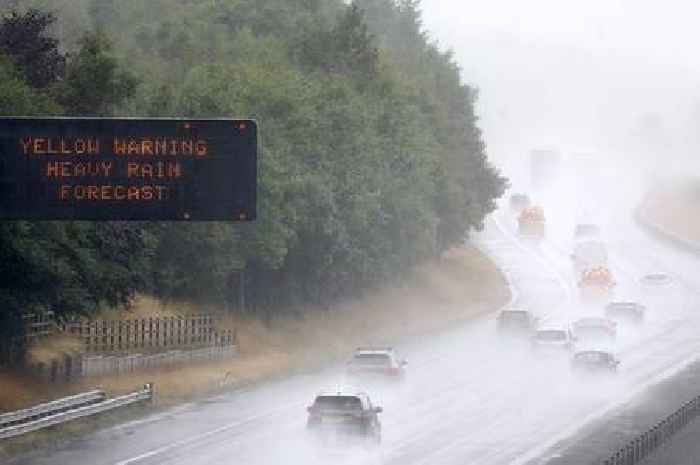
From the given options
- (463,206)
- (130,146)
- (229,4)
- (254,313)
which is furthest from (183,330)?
(229,4)

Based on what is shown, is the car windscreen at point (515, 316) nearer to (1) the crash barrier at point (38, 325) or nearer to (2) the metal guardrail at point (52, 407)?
(1) the crash barrier at point (38, 325)

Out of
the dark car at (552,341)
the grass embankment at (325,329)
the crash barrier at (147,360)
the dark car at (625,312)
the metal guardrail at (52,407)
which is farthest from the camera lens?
the dark car at (625,312)

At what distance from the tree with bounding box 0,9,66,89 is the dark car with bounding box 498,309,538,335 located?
3127 centimetres

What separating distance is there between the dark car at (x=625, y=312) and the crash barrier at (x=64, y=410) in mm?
48421

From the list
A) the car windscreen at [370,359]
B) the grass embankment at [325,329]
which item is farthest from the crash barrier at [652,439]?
the grass embankment at [325,329]

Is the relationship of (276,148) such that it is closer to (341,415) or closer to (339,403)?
(339,403)

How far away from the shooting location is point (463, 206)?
111312mm

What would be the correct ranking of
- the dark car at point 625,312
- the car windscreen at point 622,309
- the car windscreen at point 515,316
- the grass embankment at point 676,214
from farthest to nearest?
the grass embankment at point 676,214 < the car windscreen at point 622,309 < the dark car at point 625,312 < the car windscreen at point 515,316

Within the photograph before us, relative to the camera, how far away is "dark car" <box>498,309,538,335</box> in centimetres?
8869

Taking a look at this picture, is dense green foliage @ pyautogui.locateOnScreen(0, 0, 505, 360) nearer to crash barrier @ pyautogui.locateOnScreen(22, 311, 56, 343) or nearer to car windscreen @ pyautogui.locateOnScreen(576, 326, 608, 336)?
crash barrier @ pyautogui.locateOnScreen(22, 311, 56, 343)

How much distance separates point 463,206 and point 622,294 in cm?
1402

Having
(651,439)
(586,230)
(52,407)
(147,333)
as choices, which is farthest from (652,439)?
(586,230)

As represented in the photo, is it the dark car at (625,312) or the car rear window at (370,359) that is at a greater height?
the car rear window at (370,359)

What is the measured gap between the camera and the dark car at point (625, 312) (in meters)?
98.7
